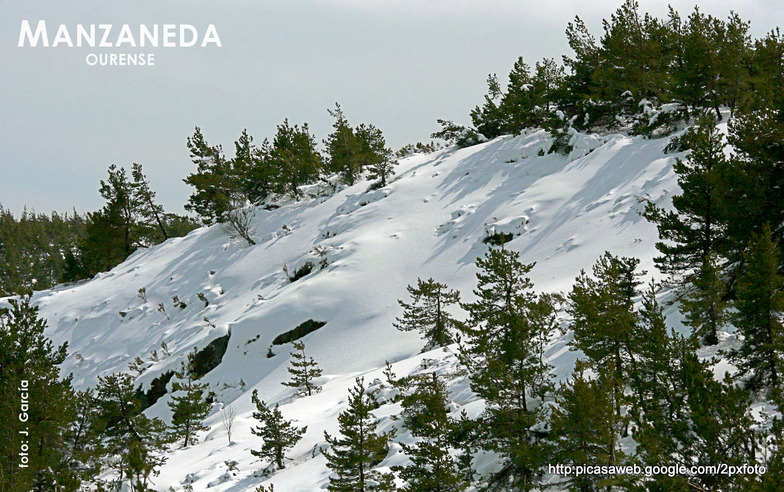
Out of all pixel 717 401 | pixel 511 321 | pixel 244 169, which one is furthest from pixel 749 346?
pixel 244 169

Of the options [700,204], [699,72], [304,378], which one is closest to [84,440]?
[304,378]

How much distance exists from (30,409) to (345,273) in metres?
19.6

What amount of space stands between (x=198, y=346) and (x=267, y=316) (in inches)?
183

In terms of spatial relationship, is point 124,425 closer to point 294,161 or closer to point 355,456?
point 355,456

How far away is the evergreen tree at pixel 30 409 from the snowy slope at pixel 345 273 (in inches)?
139

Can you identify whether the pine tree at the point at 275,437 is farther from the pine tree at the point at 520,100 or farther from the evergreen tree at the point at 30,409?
the pine tree at the point at 520,100

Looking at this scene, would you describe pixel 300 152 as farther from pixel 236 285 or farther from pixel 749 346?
pixel 749 346

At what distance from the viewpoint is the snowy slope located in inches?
852

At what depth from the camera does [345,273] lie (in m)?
32.8

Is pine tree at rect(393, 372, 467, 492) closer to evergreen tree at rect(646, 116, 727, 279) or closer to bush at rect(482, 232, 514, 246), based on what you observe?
evergreen tree at rect(646, 116, 727, 279)

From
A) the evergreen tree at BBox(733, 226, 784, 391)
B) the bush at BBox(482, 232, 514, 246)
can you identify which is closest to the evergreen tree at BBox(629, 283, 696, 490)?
the evergreen tree at BBox(733, 226, 784, 391)

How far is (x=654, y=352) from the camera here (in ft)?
32.5

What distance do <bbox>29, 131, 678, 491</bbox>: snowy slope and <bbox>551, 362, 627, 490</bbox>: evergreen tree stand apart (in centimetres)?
447

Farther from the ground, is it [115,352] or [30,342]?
[30,342]
